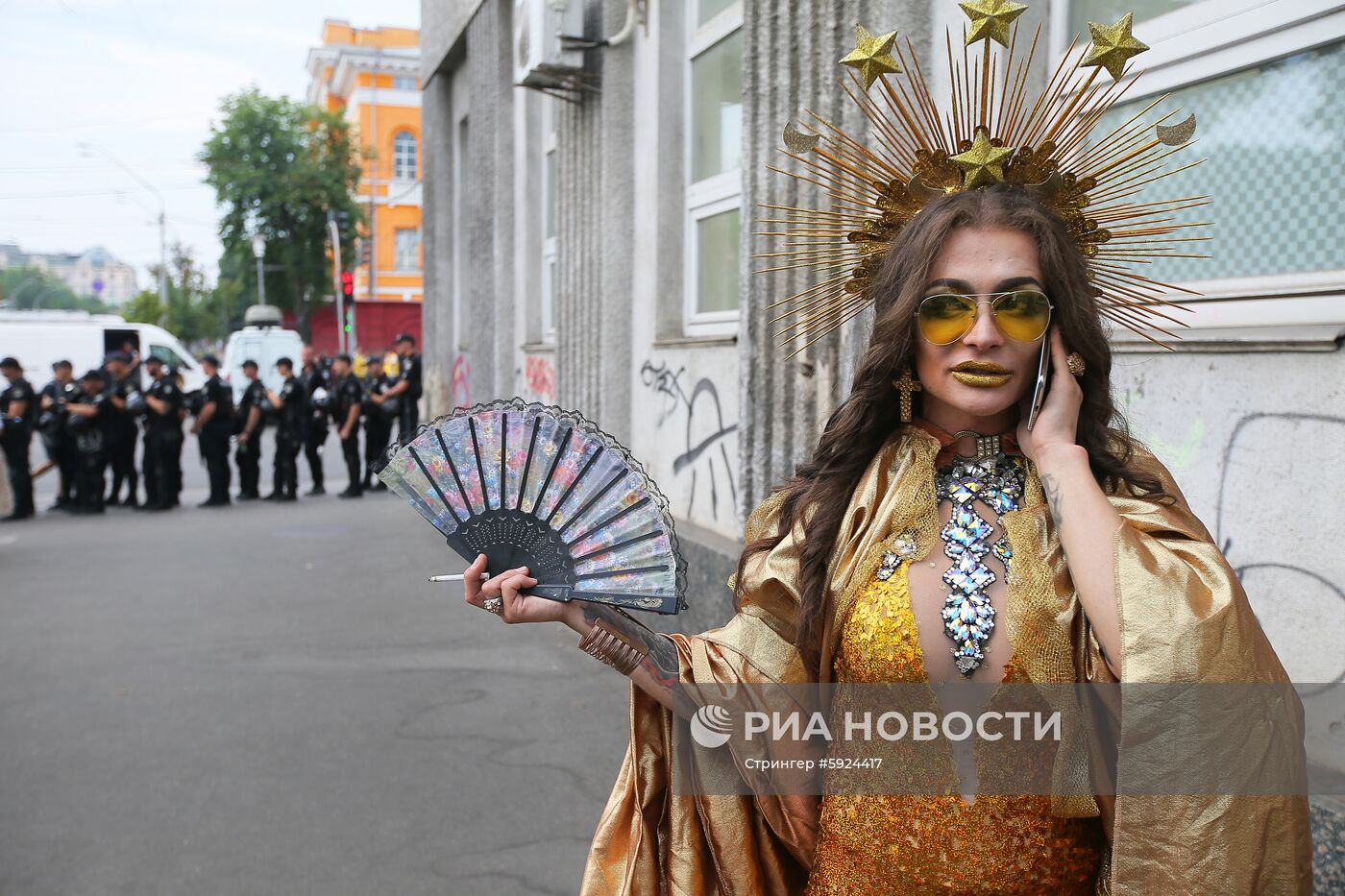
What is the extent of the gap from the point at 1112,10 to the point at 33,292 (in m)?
133

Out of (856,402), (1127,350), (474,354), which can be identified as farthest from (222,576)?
(856,402)

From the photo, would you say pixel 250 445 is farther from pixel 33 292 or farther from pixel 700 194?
pixel 33 292

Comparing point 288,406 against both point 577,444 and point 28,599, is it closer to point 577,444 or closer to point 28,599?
point 28,599

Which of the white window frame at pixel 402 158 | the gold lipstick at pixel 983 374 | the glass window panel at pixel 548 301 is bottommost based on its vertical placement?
the gold lipstick at pixel 983 374

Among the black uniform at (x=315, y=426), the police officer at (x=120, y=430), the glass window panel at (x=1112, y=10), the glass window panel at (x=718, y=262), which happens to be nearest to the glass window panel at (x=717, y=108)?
the glass window panel at (x=718, y=262)

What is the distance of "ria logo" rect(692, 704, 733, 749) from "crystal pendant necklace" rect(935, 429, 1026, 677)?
1.55ft

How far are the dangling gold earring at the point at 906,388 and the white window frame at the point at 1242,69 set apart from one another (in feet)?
5.21

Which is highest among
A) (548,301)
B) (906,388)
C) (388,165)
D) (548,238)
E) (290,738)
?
(388,165)

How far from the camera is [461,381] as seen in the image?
14.9 meters

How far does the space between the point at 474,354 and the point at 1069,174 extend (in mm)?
11628

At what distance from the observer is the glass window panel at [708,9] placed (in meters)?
7.18

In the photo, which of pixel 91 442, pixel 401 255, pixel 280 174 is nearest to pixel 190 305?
pixel 401 255

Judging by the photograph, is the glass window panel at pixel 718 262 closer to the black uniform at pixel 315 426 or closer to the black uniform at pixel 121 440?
the black uniform at pixel 315 426

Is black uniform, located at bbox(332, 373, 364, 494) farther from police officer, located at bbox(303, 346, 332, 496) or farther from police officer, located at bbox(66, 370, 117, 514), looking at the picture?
police officer, located at bbox(66, 370, 117, 514)
